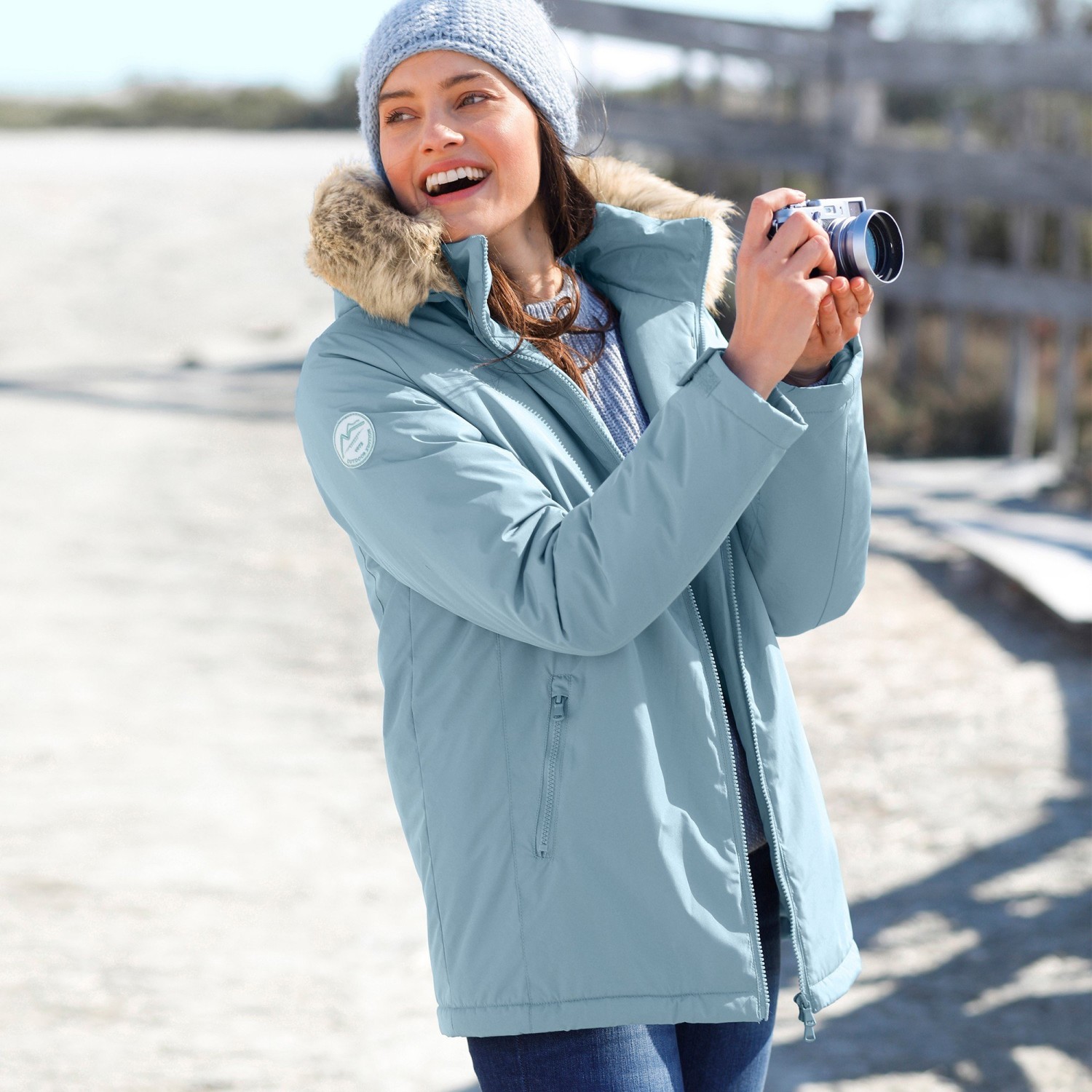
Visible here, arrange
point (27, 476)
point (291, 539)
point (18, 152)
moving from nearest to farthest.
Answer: point (291, 539) < point (27, 476) < point (18, 152)

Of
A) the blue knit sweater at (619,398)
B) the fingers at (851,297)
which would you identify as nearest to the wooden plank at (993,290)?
the blue knit sweater at (619,398)

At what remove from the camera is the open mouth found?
1.54 m

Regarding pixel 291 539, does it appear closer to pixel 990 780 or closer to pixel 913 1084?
pixel 990 780

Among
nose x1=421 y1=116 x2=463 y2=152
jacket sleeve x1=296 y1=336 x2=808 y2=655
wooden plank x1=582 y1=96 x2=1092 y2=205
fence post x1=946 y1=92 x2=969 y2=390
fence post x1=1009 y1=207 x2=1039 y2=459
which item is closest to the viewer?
jacket sleeve x1=296 y1=336 x2=808 y2=655

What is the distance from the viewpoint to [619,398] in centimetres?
156

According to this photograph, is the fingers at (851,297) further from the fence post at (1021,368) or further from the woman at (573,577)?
the fence post at (1021,368)

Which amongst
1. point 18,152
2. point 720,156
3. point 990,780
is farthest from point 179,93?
point 990,780

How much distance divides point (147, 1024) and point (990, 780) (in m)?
2.36

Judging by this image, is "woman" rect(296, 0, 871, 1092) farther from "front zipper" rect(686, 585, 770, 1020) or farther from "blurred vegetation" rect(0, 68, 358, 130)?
"blurred vegetation" rect(0, 68, 358, 130)

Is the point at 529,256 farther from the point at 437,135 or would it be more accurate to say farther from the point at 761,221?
the point at 761,221

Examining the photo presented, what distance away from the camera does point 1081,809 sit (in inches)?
147

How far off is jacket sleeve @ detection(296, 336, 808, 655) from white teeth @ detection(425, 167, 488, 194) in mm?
295

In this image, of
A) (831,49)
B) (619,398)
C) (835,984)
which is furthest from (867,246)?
(831,49)

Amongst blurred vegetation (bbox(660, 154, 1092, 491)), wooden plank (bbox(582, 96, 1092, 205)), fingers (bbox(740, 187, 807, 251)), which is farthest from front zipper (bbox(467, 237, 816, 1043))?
blurred vegetation (bbox(660, 154, 1092, 491))
